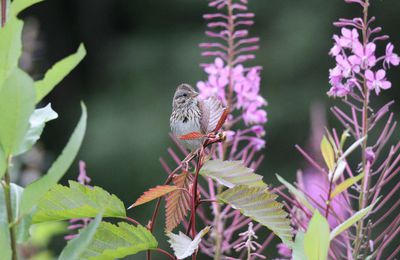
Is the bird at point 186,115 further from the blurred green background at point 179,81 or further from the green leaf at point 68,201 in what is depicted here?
the blurred green background at point 179,81

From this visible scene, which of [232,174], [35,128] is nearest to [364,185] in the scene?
[232,174]

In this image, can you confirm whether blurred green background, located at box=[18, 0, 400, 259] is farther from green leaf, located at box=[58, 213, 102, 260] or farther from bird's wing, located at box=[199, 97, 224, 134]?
green leaf, located at box=[58, 213, 102, 260]

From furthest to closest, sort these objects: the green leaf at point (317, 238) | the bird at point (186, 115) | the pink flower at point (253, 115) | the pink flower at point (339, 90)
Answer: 1. the pink flower at point (253, 115)
2. the bird at point (186, 115)
3. the pink flower at point (339, 90)
4. the green leaf at point (317, 238)

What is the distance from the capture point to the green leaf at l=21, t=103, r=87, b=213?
84 centimetres

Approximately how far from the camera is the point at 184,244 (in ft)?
3.43

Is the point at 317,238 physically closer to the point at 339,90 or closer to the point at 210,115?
the point at 210,115

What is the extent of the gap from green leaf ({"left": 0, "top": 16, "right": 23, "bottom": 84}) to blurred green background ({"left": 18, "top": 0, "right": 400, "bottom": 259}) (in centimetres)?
703

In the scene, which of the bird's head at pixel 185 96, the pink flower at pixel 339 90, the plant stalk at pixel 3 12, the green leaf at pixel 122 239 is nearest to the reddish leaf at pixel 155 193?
the green leaf at pixel 122 239

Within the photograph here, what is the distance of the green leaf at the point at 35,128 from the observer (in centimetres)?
91

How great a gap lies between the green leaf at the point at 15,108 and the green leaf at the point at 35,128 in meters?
0.02

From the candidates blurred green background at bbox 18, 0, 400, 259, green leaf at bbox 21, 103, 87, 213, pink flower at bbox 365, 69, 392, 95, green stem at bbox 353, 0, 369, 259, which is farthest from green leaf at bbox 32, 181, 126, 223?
blurred green background at bbox 18, 0, 400, 259

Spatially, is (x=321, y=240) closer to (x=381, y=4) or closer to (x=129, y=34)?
(x=381, y=4)

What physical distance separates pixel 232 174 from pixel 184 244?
11cm

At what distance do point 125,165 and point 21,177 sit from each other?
486 cm
